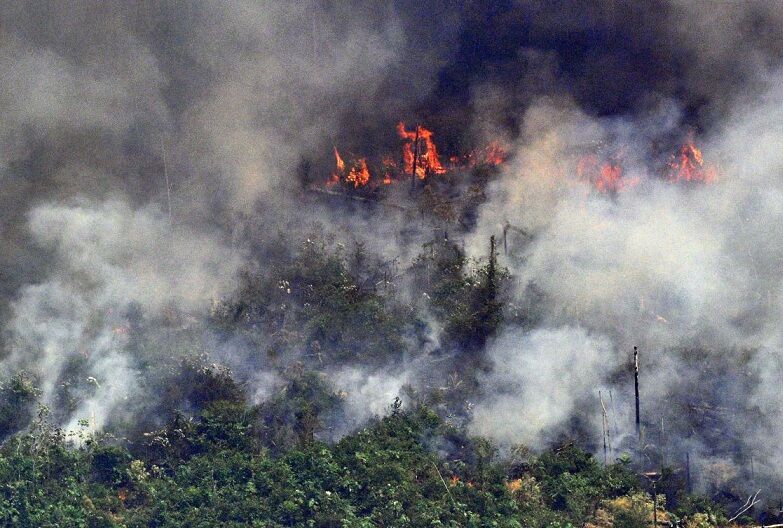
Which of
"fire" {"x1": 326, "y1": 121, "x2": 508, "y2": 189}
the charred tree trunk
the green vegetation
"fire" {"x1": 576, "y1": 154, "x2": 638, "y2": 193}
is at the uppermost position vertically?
"fire" {"x1": 326, "y1": 121, "x2": 508, "y2": 189}

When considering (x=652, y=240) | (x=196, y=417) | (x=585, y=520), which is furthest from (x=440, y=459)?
(x=652, y=240)

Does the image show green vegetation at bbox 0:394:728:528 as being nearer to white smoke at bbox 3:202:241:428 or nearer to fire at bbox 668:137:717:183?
white smoke at bbox 3:202:241:428

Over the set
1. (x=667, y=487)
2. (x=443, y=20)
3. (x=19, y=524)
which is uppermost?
(x=443, y=20)

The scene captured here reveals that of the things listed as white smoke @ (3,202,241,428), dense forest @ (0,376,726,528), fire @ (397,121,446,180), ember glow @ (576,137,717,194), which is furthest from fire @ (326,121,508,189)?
dense forest @ (0,376,726,528)

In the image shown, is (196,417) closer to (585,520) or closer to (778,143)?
(585,520)

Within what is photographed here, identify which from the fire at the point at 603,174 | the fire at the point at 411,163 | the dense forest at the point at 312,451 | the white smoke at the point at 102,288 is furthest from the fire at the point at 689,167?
the white smoke at the point at 102,288

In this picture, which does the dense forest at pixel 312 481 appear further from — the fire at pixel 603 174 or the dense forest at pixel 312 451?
the fire at pixel 603 174
